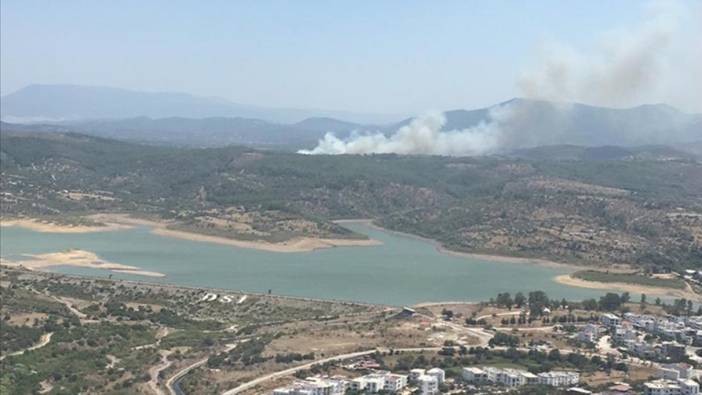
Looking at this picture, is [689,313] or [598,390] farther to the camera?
[689,313]

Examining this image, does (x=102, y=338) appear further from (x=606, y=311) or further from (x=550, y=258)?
(x=550, y=258)

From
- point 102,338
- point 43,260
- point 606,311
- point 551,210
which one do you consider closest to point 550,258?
point 551,210

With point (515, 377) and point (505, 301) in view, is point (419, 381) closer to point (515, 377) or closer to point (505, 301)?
point (515, 377)

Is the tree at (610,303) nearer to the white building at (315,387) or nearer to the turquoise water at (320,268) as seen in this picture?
the turquoise water at (320,268)

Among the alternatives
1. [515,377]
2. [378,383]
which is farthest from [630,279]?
[378,383]

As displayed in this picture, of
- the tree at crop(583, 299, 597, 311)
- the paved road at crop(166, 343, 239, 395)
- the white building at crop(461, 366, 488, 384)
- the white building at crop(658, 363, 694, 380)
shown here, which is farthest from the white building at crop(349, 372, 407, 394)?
the tree at crop(583, 299, 597, 311)

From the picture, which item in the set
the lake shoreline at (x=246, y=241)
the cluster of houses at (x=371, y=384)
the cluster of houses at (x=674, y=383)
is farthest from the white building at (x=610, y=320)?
the lake shoreline at (x=246, y=241)

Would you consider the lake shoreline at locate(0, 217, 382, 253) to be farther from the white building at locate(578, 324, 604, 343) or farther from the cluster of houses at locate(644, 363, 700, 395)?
the cluster of houses at locate(644, 363, 700, 395)
